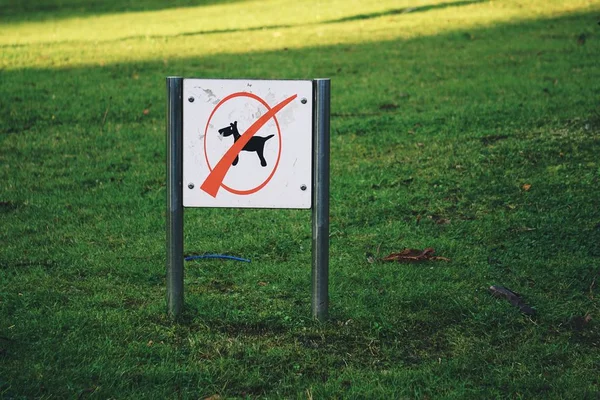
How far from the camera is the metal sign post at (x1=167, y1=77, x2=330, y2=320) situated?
14.4 feet

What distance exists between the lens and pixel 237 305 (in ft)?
15.7

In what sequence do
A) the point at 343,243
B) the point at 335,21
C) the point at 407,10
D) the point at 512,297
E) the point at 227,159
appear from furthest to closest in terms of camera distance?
the point at 407,10
the point at 335,21
the point at 343,243
the point at 512,297
the point at 227,159

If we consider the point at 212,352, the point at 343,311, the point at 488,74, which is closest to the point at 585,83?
the point at 488,74

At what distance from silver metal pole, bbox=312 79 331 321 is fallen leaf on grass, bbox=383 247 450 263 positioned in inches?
49.8

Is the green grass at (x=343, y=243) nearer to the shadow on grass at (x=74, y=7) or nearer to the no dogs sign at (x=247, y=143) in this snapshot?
the no dogs sign at (x=247, y=143)

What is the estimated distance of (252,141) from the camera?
4.40 meters

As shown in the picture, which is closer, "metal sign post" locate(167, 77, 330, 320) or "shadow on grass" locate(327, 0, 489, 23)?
"metal sign post" locate(167, 77, 330, 320)

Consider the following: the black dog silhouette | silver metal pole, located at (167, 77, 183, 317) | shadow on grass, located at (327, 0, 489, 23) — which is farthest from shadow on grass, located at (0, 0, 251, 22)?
the black dog silhouette

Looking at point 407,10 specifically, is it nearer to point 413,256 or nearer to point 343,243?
point 343,243

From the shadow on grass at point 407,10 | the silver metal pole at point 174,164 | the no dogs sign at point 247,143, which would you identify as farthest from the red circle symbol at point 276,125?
the shadow on grass at point 407,10

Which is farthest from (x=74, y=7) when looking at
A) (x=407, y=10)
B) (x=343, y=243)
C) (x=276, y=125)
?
(x=276, y=125)

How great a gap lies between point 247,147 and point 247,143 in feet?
0.07

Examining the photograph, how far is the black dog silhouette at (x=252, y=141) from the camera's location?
440 centimetres

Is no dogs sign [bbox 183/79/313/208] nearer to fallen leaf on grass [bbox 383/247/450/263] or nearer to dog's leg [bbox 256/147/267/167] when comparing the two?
dog's leg [bbox 256/147/267/167]
